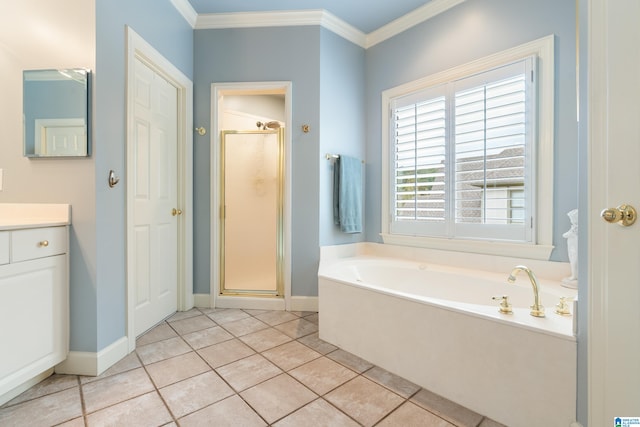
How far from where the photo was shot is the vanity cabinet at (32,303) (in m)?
1.35

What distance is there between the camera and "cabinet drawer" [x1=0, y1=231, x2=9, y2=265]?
1.33 meters

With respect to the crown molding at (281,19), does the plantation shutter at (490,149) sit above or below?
below

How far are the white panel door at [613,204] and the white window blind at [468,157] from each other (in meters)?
1.04

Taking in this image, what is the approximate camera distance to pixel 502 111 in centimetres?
214

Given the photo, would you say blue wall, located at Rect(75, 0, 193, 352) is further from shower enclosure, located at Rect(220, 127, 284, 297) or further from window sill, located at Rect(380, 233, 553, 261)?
window sill, located at Rect(380, 233, 553, 261)

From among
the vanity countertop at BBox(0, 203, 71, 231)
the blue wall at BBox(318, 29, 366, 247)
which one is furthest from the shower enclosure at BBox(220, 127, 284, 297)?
the vanity countertop at BBox(0, 203, 71, 231)

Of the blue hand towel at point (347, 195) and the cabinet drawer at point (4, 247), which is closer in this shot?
the cabinet drawer at point (4, 247)

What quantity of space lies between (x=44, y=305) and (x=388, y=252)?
2491 mm

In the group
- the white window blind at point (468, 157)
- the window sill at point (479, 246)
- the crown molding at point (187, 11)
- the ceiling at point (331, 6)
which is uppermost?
the ceiling at point (331, 6)

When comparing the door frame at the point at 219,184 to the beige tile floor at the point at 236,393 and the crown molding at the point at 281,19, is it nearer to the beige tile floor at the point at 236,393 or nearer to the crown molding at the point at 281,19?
the crown molding at the point at 281,19

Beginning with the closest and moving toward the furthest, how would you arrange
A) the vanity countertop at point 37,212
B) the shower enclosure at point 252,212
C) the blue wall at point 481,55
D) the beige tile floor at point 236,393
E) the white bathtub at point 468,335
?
the white bathtub at point 468,335 < the beige tile floor at point 236,393 < the vanity countertop at point 37,212 < the blue wall at point 481,55 < the shower enclosure at point 252,212

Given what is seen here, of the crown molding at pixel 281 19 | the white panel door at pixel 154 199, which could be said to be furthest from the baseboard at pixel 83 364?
the crown molding at pixel 281 19

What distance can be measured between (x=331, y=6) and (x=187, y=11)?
1.25 m

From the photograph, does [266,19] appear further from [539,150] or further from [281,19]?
[539,150]
